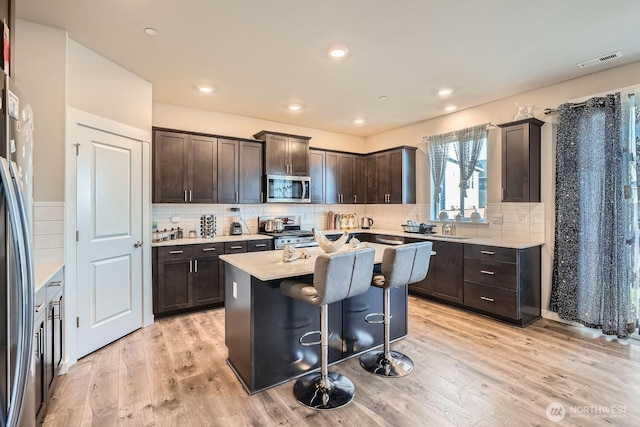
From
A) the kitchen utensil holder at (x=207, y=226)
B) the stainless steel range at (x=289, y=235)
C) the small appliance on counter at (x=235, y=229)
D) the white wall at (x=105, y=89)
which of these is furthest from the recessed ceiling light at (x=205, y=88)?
the stainless steel range at (x=289, y=235)

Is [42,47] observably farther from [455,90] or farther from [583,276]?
[583,276]

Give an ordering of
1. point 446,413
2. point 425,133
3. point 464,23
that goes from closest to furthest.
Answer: point 446,413 < point 464,23 < point 425,133

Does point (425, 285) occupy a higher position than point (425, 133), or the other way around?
point (425, 133)

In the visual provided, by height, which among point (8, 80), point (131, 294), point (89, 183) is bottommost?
point (131, 294)

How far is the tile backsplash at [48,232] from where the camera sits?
2.49 metres

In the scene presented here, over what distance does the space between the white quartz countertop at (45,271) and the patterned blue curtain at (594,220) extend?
4639mm

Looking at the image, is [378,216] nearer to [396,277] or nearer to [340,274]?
[396,277]

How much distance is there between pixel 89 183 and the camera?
2.87m

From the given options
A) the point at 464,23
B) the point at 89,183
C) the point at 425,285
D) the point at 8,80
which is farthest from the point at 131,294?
the point at 464,23

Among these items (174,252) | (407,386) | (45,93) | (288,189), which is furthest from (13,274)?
(288,189)

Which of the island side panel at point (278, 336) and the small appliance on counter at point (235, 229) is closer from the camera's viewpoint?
the island side panel at point (278, 336)

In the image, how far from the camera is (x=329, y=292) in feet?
6.62

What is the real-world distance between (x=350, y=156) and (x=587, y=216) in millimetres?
3617

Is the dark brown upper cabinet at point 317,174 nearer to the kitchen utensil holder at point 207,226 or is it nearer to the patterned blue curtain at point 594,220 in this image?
the kitchen utensil holder at point 207,226
